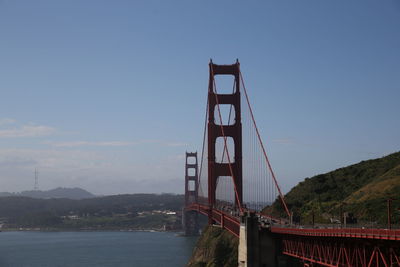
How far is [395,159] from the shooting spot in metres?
81.1

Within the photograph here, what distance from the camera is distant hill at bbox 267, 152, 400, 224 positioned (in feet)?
192

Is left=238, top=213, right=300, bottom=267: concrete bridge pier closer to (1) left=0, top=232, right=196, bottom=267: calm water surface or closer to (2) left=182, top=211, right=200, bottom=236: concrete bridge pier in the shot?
(1) left=0, top=232, right=196, bottom=267: calm water surface

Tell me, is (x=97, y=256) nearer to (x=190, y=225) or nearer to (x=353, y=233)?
(x=190, y=225)

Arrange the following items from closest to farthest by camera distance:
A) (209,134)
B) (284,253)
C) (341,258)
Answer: (341,258)
(284,253)
(209,134)

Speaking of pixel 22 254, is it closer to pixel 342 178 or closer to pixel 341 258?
pixel 342 178

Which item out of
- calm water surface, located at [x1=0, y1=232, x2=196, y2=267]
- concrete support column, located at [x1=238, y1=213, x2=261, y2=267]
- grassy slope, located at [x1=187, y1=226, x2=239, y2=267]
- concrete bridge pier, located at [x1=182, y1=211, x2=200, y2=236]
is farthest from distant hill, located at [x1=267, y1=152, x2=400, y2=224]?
concrete bridge pier, located at [x1=182, y1=211, x2=200, y2=236]

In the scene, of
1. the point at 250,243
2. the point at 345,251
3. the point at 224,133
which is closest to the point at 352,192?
the point at 224,133

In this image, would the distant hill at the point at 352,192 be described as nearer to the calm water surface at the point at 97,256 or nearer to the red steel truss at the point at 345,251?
the red steel truss at the point at 345,251

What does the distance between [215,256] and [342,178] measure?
2500 cm

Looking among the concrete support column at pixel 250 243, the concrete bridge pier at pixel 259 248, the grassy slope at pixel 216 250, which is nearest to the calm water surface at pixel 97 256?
the grassy slope at pixel 216 250

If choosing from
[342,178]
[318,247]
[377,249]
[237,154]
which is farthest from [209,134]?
[377,249]

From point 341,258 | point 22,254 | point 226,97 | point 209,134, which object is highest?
point 226,97

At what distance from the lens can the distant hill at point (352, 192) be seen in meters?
58.6

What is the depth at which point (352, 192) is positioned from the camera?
7619cm
